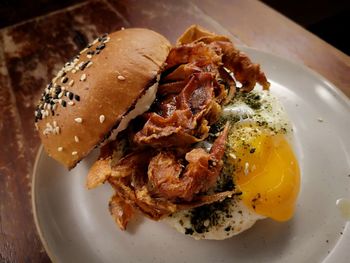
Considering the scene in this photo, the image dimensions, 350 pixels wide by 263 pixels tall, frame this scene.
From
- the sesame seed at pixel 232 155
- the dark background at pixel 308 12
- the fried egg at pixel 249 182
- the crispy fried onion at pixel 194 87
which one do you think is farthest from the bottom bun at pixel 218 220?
the dark background at pixel 308 12

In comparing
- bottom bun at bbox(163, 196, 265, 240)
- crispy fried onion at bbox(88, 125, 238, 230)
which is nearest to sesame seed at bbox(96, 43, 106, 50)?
crispy fried onion at bbox(88, 125, 238, 230)

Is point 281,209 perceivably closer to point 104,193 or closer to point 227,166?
point 227,166

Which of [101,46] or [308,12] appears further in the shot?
[308,12]

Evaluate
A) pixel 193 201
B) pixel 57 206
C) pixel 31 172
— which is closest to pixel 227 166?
pixel 193 201

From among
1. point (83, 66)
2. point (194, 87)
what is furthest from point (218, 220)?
point (83, 66)

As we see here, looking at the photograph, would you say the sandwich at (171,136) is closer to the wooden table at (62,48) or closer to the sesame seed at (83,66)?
the sesame seed at (83,66)

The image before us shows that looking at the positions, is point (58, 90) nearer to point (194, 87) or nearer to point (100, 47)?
point (100, 47)

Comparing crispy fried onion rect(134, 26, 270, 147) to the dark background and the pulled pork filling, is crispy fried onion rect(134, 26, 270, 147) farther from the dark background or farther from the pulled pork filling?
the dark background
